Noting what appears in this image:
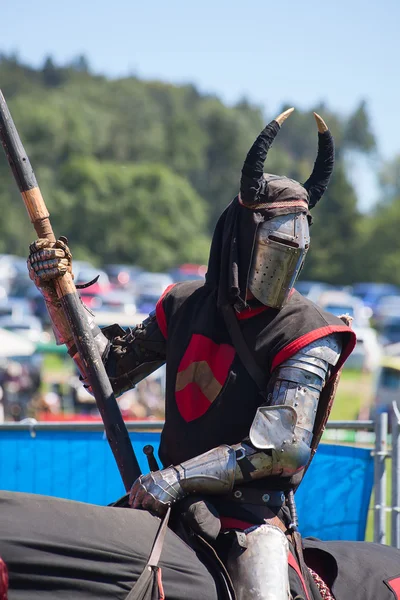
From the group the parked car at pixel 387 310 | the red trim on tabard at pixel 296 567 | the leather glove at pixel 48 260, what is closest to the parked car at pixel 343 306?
the parked car at pixel 387 310

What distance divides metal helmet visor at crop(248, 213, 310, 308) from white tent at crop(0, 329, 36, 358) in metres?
15.2

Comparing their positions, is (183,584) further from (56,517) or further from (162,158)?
(162,158)

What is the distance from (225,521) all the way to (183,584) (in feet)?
1.41

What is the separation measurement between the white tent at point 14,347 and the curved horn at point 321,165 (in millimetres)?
15077

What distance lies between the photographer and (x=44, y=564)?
3.08 m

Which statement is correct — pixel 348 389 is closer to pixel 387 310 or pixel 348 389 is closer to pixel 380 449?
pixel 387 310

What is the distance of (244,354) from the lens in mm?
3770

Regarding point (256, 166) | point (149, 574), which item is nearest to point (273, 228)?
point (256, 166)

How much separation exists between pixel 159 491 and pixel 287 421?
20.2 inches

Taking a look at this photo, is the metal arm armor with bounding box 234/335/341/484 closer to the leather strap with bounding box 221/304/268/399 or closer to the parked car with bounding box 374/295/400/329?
the leather strap with bounding box 221/304/268/399

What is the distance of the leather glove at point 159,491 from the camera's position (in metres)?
3.49

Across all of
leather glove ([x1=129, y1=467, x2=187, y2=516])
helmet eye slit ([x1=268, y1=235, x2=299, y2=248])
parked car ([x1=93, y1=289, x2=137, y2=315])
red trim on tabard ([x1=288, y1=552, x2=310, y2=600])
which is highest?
parked car ([x1=93, y1=289, x2=137, y2=315])

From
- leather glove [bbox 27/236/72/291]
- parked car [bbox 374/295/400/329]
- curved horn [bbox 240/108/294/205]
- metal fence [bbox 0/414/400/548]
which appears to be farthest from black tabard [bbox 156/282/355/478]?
parked car [bbox 374/295/400/329]

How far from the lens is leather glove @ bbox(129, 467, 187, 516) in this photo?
11.4 ft
